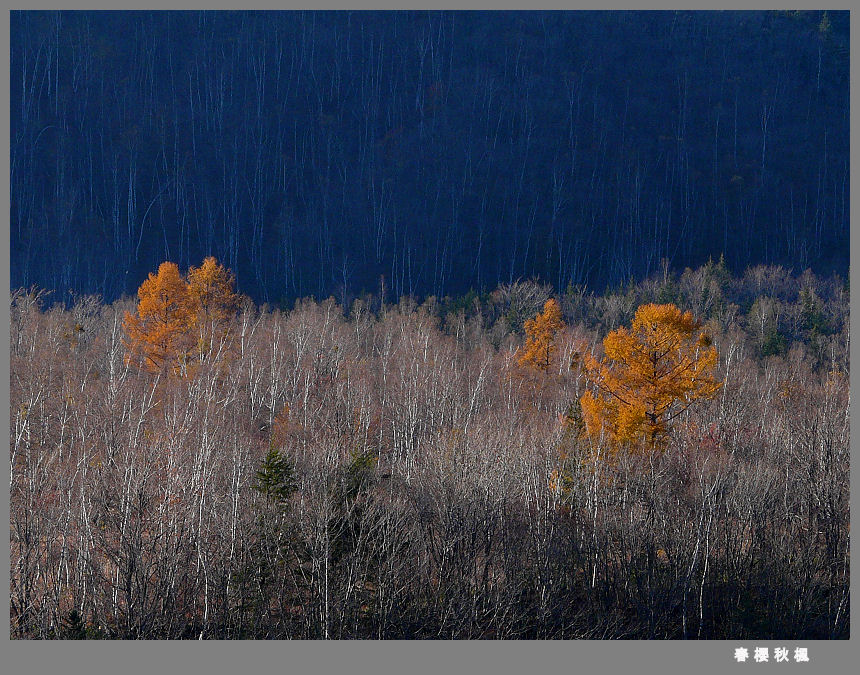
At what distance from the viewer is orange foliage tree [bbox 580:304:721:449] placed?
26672 millimetres

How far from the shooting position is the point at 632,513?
78.2 ft

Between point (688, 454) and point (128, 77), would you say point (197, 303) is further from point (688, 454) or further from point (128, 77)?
point (128, 77)

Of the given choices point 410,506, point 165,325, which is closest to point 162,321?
point 165,325

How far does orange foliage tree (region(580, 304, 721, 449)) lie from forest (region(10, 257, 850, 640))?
0.09 metres

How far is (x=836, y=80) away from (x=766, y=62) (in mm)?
16268

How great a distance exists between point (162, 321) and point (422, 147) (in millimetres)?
123986

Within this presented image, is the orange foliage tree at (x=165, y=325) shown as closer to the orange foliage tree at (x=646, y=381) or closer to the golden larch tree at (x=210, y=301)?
the golden larch tree at (x=210, y=301)

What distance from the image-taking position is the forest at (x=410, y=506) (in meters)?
18.7

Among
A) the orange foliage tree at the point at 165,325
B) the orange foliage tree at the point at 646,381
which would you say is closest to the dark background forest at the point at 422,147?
the orange foliage tree at the point at 165,325

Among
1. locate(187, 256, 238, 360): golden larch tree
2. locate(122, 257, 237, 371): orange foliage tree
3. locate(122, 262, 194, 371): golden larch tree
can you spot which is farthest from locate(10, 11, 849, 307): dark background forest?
locate(122, 262, 194, 371): golden larch tree

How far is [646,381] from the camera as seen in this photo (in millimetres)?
27000

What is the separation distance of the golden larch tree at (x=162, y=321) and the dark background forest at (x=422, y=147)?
74374 mm

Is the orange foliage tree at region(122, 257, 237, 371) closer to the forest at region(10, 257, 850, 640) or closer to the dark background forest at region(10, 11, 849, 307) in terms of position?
the forest at region(10, 257, 850, 640)

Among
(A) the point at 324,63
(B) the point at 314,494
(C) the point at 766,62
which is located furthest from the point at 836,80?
(B) the point at 314,494
